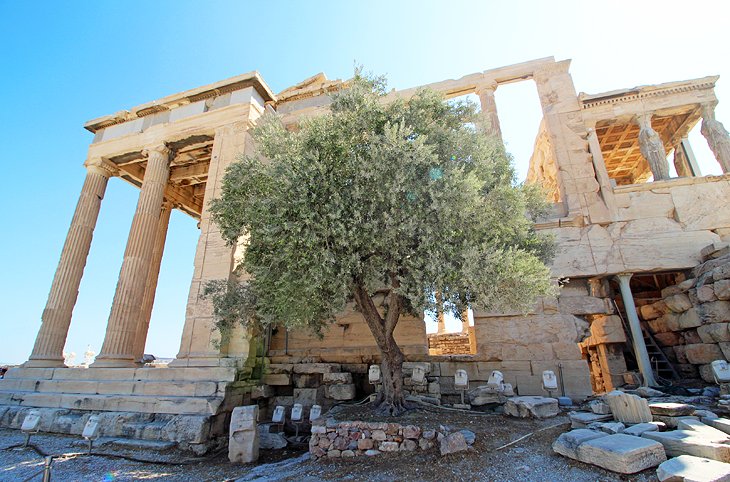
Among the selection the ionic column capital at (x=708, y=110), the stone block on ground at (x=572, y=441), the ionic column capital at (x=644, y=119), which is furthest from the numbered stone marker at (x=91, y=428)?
the ionic column capital at (x=708, y=110)

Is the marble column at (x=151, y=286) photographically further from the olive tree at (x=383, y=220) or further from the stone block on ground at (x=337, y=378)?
the olive tree at (x=383, y=220)

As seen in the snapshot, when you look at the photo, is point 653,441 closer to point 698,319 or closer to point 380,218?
point 380,218

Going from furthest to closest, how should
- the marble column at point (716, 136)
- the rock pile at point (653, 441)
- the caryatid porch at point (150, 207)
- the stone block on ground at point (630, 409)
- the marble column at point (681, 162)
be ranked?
the marble column at point (681, 162), the marble column at point (716, 136), the caryatid porch at point (150, 207), the stone block on ground at point (630, 409), the rock pile at point (653, 441)

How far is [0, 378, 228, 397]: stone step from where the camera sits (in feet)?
27.8

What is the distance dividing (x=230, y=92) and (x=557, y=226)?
11.3 metres

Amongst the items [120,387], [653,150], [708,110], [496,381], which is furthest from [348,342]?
[708,110]

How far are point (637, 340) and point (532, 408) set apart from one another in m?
4.73

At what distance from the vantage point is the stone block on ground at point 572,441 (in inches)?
193

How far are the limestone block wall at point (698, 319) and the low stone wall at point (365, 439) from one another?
778 centimetres

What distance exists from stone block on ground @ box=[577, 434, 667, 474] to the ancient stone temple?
4.17 metres

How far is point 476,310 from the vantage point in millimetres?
8883

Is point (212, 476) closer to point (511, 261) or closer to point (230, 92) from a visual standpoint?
point (511, 261)

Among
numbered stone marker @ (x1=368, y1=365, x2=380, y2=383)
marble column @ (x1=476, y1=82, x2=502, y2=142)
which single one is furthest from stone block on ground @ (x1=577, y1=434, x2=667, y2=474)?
marble column @ (x1=476, y1=82, x2=502, y2=142)

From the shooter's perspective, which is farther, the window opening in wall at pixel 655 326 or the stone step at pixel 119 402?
the window opening in wall at pixel 655 326
